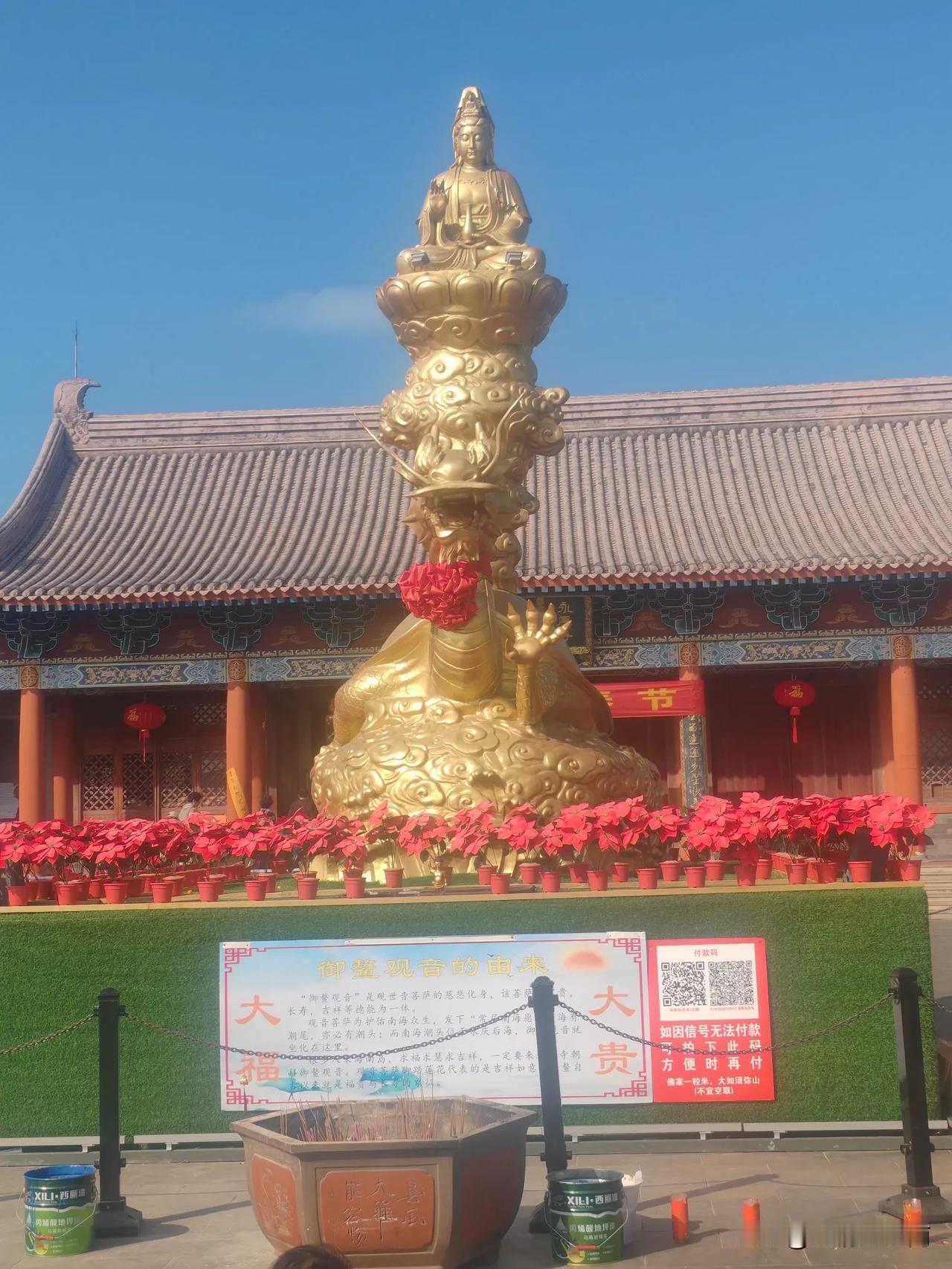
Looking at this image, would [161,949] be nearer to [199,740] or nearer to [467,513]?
[467,513]

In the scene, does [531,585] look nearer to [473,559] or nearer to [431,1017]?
[473,559]

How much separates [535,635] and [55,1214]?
444cm

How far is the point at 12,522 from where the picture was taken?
2098cm

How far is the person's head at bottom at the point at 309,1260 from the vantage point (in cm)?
290

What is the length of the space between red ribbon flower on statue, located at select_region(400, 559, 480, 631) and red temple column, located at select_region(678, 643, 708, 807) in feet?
34.9

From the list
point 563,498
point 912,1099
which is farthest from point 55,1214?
point 563,498

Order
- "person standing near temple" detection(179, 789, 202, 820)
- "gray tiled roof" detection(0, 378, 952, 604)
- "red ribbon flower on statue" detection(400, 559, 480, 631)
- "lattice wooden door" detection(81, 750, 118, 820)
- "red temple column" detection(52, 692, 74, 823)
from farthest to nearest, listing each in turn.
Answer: "lattice wooden door" detection(81, 750, 118, 820) → "red temple column" detection(52, 692, 74, 823) → "gray tiled roof" detection(0, 378, 952, 604) → "person standing near temple" detection(179, 789, 202, 820) → "red ribbon flower on statue" detection(400, 559, 480, 631)

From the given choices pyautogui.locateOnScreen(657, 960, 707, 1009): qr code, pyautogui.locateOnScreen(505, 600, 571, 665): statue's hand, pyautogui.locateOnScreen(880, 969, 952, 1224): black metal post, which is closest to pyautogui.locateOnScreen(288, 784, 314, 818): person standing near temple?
pyautogui.locateOnScreen(505, 600, 571, 665): statue's hand

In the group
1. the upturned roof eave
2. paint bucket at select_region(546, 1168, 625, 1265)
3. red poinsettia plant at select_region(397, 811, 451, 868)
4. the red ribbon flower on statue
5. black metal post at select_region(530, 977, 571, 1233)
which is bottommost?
paint bucket at select_region(546, 1168, 625, 1265)

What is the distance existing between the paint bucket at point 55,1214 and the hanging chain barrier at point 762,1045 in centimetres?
197

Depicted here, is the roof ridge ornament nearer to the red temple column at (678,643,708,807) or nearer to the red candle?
the red temple column at (678,643,708,807)

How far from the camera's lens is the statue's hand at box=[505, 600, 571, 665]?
8.46 metres

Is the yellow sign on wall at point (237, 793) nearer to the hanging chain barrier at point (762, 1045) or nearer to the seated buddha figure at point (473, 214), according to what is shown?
the seated buddha figure at point (473, 214)

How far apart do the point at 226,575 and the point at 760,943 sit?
45.5 feet
